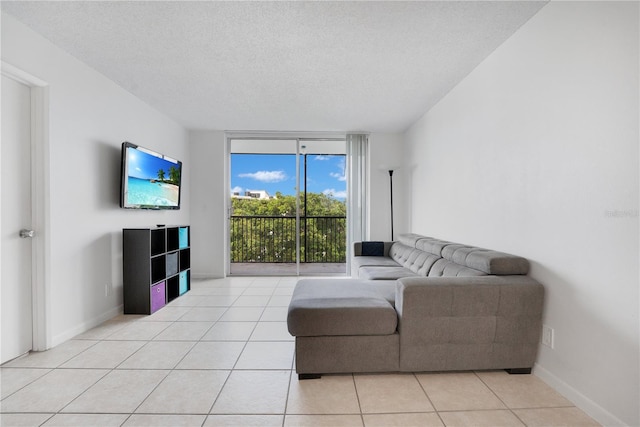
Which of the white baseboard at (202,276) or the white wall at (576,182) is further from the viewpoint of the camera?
the white baseboard at (202,276)

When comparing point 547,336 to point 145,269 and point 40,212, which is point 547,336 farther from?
point 40,212

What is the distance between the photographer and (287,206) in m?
5.86

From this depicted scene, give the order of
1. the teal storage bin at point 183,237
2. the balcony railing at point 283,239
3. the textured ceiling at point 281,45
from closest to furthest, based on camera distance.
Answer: the textured ceiling at point 281,45, the teal storage bin at point 183,237, the balcony railing at point 283,239

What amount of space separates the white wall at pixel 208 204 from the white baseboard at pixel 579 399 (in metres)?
4.62

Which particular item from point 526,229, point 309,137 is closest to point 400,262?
point 526,229

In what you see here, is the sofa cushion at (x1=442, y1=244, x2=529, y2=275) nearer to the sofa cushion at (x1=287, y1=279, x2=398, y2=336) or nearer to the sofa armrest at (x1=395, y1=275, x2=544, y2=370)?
the sofa armrest at (x1=395, y1=275, x2=544, y2=370)

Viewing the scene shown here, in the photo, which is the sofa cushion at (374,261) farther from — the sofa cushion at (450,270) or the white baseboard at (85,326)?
the white baseboard at (85,326)

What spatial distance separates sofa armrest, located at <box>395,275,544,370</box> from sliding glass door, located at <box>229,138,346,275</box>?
366 cm

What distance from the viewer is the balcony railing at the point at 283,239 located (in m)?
6.05

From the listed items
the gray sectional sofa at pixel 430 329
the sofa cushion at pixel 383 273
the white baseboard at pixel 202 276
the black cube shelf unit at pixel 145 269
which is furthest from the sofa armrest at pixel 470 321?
the white baseboard at pixel 202 276

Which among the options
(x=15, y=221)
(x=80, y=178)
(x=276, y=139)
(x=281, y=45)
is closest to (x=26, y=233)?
(x=15, y=221)

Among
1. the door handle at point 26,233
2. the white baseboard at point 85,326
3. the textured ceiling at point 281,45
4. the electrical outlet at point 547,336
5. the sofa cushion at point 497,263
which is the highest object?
the textured ceiling at point 281,45

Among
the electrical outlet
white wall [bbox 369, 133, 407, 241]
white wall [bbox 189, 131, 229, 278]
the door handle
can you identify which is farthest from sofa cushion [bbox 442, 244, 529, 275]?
white wall [bbox 189, 131, 229, 278]

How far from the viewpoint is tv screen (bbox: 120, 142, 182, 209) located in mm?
3385
